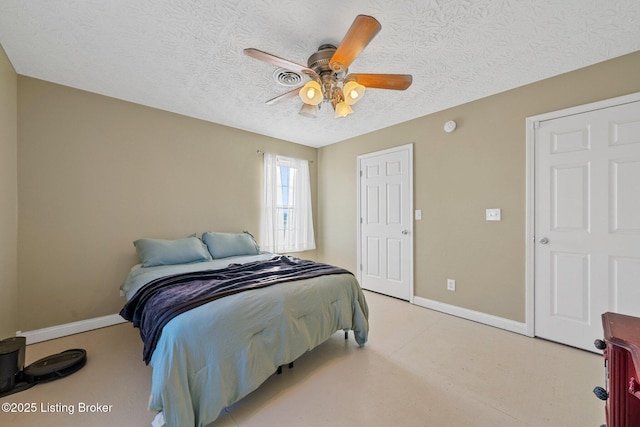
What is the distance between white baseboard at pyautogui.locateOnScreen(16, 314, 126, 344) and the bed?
2.04ft

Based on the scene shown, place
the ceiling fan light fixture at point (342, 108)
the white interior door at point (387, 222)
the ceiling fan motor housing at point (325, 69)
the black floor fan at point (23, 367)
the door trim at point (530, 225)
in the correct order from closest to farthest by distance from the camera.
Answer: the black floor fan at point (23, 367), the ceiling fan motor housing at point (325, 69), the ceiling fan light fixture at point (342, 108), the door trim at point (530, 225), the white interior door at point (387, 222)

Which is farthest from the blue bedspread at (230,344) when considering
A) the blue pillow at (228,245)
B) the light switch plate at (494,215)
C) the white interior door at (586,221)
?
the white interior door at (586,221)

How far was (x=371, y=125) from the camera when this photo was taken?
11.6 feet

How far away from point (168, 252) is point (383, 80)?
261 cm

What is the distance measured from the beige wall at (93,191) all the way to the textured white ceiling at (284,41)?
0.34 meters

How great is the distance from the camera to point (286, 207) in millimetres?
4223

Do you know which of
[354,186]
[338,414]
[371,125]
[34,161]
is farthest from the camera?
[354,186]

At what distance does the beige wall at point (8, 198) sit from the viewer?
1.98 m

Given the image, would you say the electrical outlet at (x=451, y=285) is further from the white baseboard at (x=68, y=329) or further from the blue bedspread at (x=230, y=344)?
the white baseboard at (x=68, y=329)

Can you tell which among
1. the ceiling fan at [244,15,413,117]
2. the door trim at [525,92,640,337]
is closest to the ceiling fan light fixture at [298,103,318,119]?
the ceiling fan at [244,15,413,117]

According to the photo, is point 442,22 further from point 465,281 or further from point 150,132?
point 150,132

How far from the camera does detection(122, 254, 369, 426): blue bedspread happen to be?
1291 millimetres

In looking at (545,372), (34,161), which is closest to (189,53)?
(34,161)

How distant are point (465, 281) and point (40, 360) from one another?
12.9 feet
